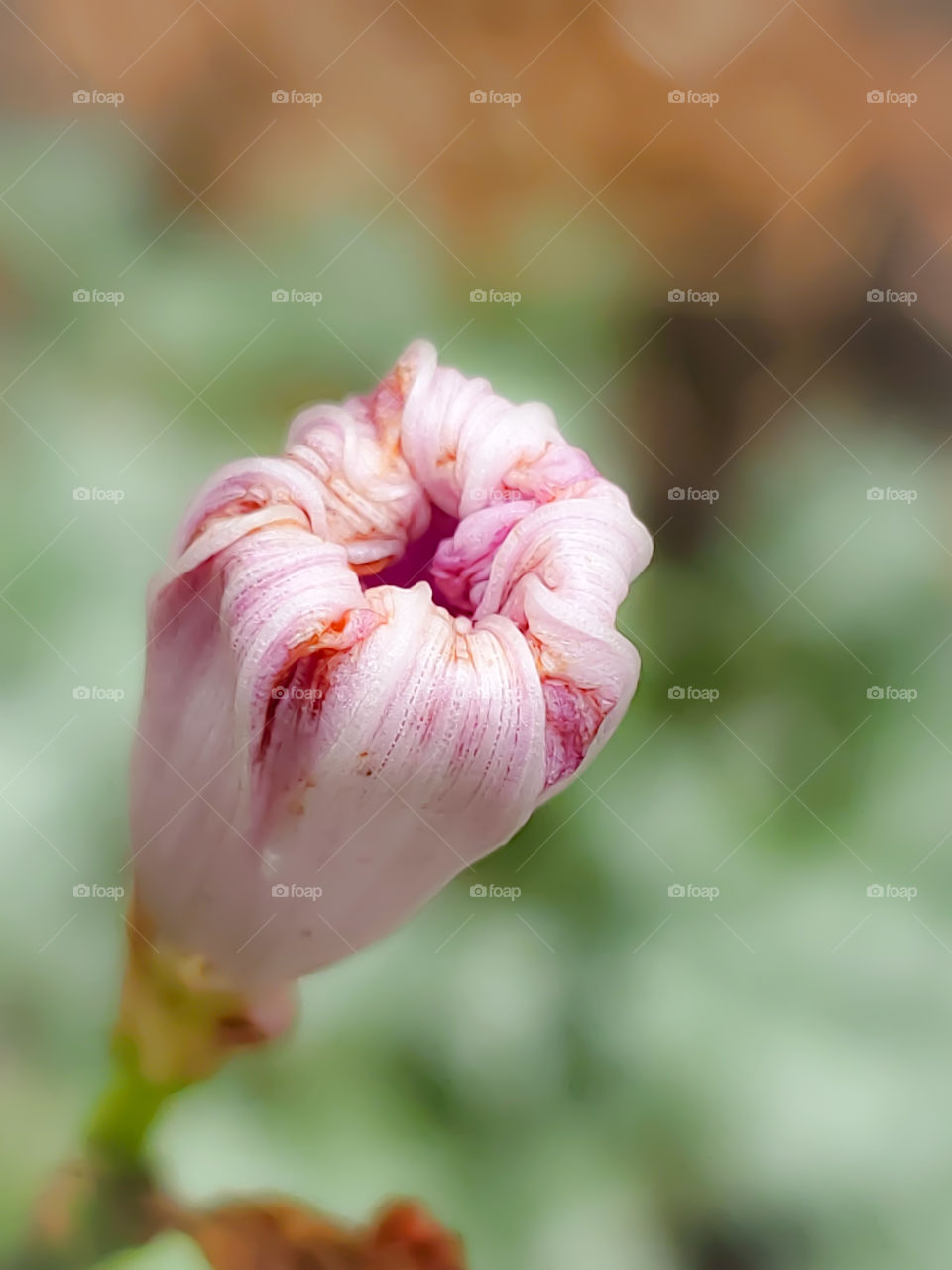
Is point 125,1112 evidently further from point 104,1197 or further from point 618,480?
point 618,480

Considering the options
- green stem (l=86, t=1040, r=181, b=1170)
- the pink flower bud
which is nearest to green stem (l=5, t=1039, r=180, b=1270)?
green stem (l=86, t=1040, r=181, b=1170)

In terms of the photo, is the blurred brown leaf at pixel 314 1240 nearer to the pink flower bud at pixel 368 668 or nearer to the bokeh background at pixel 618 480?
the bokeh background at pixel 618 480

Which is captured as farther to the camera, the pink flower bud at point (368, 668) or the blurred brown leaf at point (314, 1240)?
the blurred brown leaf at point (314, 1240)

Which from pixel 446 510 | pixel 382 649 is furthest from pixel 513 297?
pixel 382 649

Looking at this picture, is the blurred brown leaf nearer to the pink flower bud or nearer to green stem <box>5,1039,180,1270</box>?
green stem <box>5,1039,180,1270</box>

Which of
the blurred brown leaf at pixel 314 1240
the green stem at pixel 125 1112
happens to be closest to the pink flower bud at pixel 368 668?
the green stem at pixel 125 1112

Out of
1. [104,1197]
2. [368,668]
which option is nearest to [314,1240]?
[104,1197]
